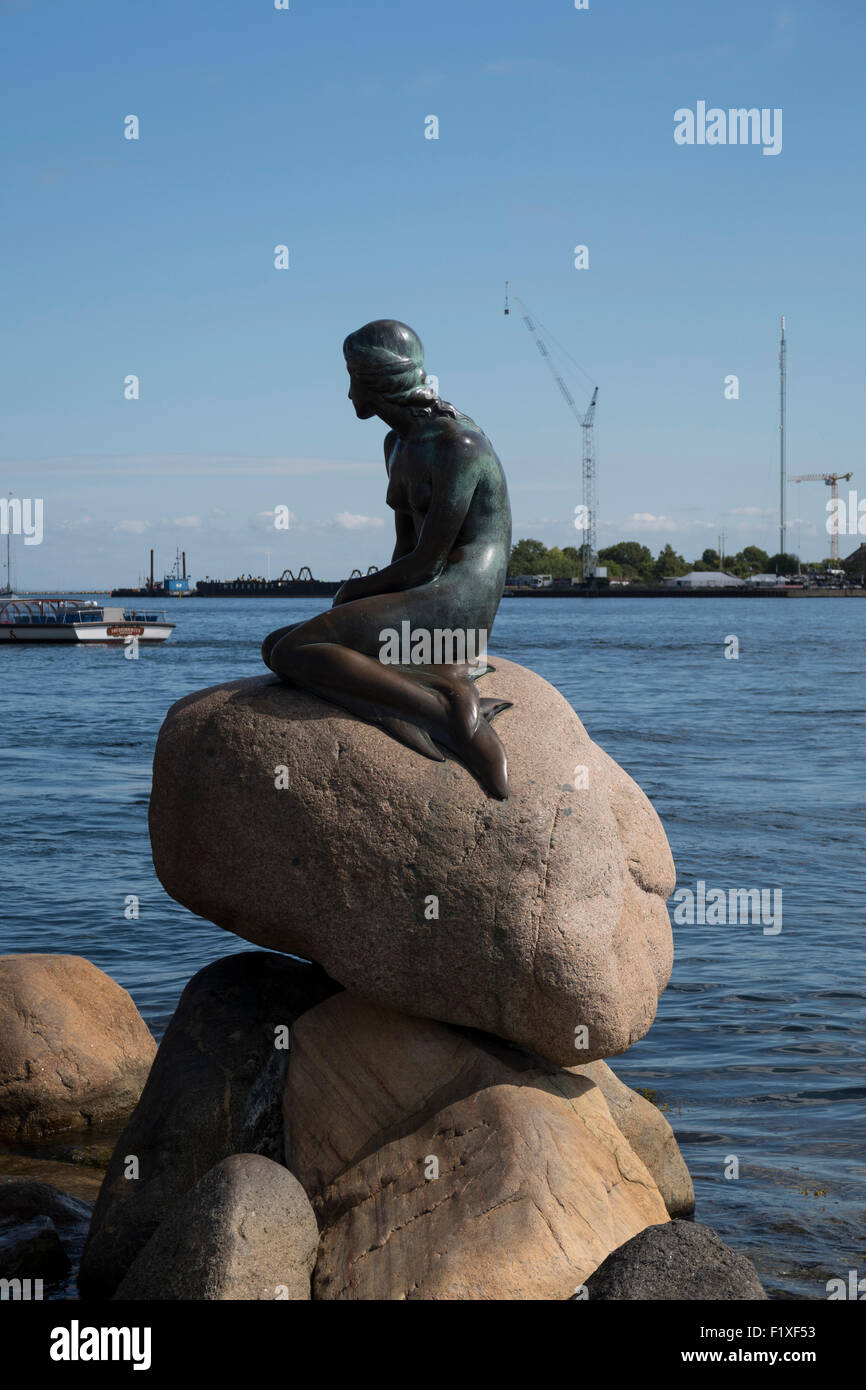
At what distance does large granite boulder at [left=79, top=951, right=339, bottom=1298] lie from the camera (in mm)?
6602

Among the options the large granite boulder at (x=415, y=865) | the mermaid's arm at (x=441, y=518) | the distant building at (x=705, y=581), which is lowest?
→ the large granite boulder at (x=415, y=865)

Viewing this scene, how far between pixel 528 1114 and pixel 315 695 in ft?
7.23

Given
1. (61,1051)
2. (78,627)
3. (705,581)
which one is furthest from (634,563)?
(61,1051)

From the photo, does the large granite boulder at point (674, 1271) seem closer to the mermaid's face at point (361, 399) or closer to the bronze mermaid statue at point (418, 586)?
the bronze mermaid statue at point (418, 586)

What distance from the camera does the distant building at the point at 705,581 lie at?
513ft

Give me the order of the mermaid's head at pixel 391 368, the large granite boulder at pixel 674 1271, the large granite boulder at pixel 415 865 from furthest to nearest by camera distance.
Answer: the mermaid's head at pixel 391 368 → the large granite boulder at pixel 415 865 → the large granite boulder at pixel 674 1271

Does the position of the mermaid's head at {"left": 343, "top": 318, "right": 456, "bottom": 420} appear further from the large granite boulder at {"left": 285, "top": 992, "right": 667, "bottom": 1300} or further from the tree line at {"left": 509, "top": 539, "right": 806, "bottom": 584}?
the tree line at {"left": 509, "top": 539, "right": 806, "bottom": 584}

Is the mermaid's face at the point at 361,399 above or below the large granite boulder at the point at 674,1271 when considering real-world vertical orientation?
above

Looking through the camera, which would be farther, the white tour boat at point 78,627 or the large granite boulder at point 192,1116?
the white tour boat at point 78,627

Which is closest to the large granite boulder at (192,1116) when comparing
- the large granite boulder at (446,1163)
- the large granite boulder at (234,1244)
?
the large granite boulder at (446,1163)

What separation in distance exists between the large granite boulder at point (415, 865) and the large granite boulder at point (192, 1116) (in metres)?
0.58

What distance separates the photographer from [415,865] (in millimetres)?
6309

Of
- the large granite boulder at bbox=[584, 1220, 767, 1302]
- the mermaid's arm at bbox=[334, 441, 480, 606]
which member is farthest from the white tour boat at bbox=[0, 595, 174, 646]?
the large granite boulder at bbox=[584, 1220, 767, 1302]

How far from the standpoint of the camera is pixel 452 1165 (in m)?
6.13
